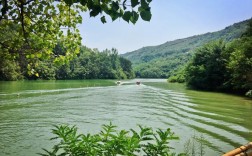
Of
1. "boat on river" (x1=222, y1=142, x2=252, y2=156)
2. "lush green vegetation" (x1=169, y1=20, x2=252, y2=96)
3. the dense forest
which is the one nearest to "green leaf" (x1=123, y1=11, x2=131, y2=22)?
"boat on river" (x1=222, y1=142, x2=252, y2=156)

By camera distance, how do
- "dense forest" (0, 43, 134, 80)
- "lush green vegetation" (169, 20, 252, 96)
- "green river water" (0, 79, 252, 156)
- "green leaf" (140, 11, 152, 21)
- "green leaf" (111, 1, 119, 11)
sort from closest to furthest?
"green leaf" (140, 11, 152, 21) < "green leaf" (111, 1, 119, 11) < "green river water" (0, 79, 252, 156) < "lush green vegetation" (169, 20, 252, 96) < "dense forest" (0, 43, 134, 80)

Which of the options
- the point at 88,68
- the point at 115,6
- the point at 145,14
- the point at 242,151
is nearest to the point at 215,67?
the point at 242,151

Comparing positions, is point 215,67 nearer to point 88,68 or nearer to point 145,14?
point 145,14

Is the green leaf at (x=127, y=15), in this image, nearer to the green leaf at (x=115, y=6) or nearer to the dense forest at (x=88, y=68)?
the green leaf at (x=115, y=6)

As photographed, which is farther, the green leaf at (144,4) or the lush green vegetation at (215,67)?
the lush green vegetation at (215,67)

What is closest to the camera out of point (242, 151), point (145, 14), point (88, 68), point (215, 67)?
point (145, 14)

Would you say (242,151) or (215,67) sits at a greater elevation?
(215,67)

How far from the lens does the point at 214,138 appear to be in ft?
58.4

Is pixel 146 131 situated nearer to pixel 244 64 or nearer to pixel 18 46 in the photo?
pixel 18 46

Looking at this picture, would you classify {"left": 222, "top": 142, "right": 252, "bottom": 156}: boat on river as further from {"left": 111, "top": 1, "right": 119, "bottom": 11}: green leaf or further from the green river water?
the green river water

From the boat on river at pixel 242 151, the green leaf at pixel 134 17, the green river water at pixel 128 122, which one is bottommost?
the green river water at pixel 128 122

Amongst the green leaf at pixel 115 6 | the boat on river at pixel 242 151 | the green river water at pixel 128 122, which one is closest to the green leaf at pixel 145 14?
the green leaf at pixel 115 6

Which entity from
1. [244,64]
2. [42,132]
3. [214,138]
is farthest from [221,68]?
[42,132]

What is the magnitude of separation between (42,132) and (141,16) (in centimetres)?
1772
